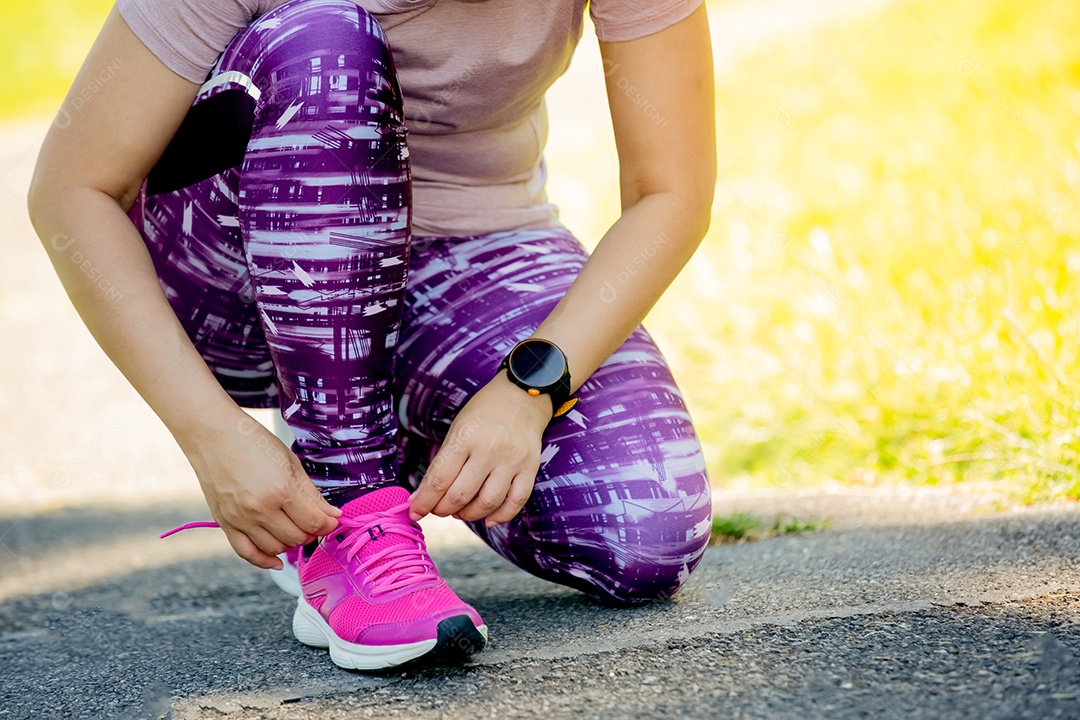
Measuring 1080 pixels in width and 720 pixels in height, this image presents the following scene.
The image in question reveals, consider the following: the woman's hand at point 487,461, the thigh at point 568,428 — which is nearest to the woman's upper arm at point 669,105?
the thigh at point 568,428

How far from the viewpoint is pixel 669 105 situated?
1.38m

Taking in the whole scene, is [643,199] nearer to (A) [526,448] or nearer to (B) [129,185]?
(A) [526,448]

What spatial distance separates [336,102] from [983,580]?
40.6 inches

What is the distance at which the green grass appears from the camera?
1859mm

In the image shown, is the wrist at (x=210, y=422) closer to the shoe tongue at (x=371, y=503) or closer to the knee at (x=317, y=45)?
the shoe tongue at (x=371, y=503)

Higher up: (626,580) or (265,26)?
(265,26)

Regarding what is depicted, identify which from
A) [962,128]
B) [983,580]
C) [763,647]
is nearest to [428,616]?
[763,647]

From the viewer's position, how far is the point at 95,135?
1.22 m

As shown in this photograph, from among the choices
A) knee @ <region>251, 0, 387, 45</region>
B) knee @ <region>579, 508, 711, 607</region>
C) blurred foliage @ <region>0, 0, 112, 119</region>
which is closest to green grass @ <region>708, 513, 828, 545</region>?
knee @ <region>579, 508, 711, 607</region>

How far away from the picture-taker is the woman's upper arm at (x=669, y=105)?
4.46ft

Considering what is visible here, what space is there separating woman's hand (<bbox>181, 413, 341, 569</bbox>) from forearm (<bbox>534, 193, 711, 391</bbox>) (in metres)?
0.37

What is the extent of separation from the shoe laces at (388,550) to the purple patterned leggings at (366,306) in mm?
50

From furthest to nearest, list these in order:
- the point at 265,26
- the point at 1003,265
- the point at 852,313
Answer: the point at 852,313 < the point at 1003,265 < the point at 265,26

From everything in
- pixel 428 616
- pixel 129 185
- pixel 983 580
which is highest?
pixel 129 185
